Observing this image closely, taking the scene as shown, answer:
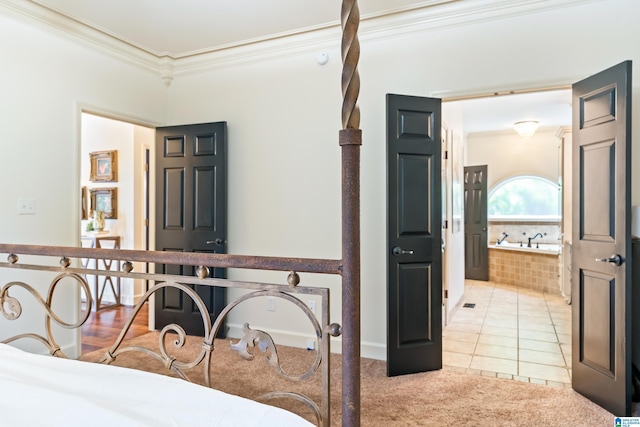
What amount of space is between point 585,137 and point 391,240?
1.42 meters

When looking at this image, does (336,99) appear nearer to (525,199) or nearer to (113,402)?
(113,402)

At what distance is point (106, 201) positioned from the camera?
5324 mm

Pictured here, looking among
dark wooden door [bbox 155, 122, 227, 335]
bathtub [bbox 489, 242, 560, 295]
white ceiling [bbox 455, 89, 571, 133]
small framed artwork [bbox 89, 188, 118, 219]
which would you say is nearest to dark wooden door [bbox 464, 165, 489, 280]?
bathtub [bbox 489, 242, 560, 295]

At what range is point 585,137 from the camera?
2.62 meters

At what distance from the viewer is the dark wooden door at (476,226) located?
7133 mm

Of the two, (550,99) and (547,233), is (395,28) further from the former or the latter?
(547,233)

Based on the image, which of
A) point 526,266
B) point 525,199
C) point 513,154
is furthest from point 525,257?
point 513,154

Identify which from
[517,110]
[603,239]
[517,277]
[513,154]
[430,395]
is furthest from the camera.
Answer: [513,154]

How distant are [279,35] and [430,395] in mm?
3013

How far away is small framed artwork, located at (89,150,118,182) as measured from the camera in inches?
207

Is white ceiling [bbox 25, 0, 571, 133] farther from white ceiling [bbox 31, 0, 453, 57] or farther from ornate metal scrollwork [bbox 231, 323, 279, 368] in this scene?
ornate metal scrollwork [bbox 231, 323, 279, 368]

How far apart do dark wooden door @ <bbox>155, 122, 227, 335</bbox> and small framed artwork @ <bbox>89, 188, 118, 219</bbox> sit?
66.2 inches

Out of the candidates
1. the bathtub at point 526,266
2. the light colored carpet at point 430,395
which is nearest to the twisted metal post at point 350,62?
the light colored carpet at point 430,395

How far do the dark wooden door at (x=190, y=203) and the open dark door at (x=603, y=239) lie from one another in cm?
281
